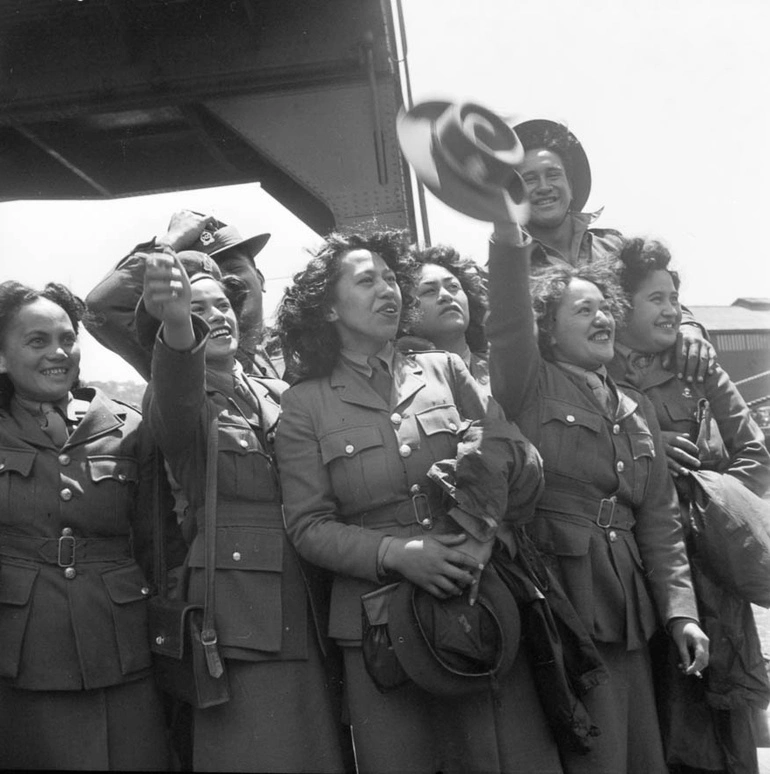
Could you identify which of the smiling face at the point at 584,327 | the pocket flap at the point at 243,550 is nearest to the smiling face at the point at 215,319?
the pocket flap at the point at 243,550

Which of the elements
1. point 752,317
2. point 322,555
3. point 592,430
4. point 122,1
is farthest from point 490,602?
point 752,317

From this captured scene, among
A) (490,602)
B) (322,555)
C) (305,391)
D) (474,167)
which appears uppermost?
(474,167)

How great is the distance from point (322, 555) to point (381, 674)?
0.33 meters

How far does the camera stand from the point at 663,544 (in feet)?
8.95

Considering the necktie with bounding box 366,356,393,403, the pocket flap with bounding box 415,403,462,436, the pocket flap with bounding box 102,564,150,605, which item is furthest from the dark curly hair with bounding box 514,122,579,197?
the pocket flap with bounding box 102,564,150,605

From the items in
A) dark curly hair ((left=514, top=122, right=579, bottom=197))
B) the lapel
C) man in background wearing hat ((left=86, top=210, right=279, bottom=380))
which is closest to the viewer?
the lapel

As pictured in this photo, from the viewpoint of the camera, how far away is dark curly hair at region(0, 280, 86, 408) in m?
2.76

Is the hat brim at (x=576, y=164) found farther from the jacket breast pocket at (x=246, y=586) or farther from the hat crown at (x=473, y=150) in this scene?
the jacket breast pocket at (x=246, y=586)

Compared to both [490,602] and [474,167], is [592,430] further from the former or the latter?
[474,167]

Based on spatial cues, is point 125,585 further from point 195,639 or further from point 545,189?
point 545,189

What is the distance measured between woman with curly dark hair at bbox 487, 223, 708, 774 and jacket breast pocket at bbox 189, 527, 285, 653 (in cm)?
75

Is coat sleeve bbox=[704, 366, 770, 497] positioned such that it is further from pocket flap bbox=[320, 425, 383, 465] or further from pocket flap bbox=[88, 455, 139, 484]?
pocket flap bbox=[88, 455, 139, 484]

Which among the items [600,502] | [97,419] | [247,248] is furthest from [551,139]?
[97,419]

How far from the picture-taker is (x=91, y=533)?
262 cm
